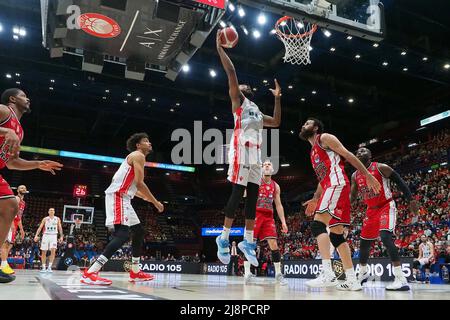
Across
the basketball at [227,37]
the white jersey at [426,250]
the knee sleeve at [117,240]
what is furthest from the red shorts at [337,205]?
the white jersey at [426,250]

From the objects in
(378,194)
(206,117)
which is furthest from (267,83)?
(378,194)

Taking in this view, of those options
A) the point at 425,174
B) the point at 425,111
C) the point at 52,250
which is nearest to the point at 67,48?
the point at 52,250

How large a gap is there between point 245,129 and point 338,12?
4991 millimetres

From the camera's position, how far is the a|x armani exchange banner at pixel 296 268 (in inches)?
405

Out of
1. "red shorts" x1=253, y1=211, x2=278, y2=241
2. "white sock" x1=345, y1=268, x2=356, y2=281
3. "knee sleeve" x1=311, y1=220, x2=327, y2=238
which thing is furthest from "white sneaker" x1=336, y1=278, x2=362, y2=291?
"red shorts" x1=253, y1=211, x2=278, y2=241

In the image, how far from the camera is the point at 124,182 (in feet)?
17.6

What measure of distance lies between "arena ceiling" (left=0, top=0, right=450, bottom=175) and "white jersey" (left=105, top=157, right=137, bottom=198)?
281 inches

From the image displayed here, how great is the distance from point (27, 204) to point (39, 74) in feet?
47.9

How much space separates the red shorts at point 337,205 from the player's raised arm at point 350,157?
0.29 meters

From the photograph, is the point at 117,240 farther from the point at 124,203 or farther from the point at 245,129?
the point at 245,129

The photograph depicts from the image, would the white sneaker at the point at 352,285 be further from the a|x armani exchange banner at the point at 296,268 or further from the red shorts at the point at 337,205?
the a|x armani exchange banner at the point at 296,268

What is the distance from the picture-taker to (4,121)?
3.80 m

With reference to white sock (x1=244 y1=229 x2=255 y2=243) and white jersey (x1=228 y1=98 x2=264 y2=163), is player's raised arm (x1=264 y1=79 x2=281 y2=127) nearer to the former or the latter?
white jersey (x1=228 y1=98 x2=264 y2=163)

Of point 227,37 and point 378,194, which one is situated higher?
point 227,37
